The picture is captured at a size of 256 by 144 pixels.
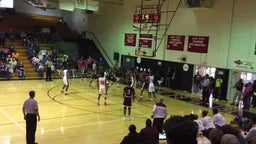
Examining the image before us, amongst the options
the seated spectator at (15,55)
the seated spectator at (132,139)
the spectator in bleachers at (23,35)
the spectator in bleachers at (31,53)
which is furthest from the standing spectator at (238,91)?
the spectator in bleachers at (23,35)

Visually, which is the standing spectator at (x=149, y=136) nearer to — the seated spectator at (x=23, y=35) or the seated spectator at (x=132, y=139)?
the seated spectator at (x=132, y=139)

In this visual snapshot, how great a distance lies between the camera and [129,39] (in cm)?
2541

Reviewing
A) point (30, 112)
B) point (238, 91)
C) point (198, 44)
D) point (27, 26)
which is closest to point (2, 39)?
point (27, 26)

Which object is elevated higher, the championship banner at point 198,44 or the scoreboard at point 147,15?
the scoreboard at point 147,15

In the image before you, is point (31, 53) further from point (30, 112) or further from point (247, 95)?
point (30, 112)

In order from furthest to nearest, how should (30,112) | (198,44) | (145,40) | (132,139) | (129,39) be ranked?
(129,39), (145,40), (198,44), (30,112), (132,139)

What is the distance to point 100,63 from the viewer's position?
25562mm

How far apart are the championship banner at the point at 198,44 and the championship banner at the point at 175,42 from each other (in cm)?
69

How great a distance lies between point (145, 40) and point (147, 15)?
208 cm

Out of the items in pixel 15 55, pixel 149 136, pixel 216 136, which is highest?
pixel 15 55

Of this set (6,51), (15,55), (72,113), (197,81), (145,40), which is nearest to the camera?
(72,113)

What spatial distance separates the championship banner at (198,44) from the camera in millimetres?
19688

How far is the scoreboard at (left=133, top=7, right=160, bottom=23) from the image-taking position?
22058 mm

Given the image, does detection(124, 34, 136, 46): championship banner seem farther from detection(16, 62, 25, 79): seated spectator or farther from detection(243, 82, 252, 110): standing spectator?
detection(243, 82, 252, 110): standing spectator
